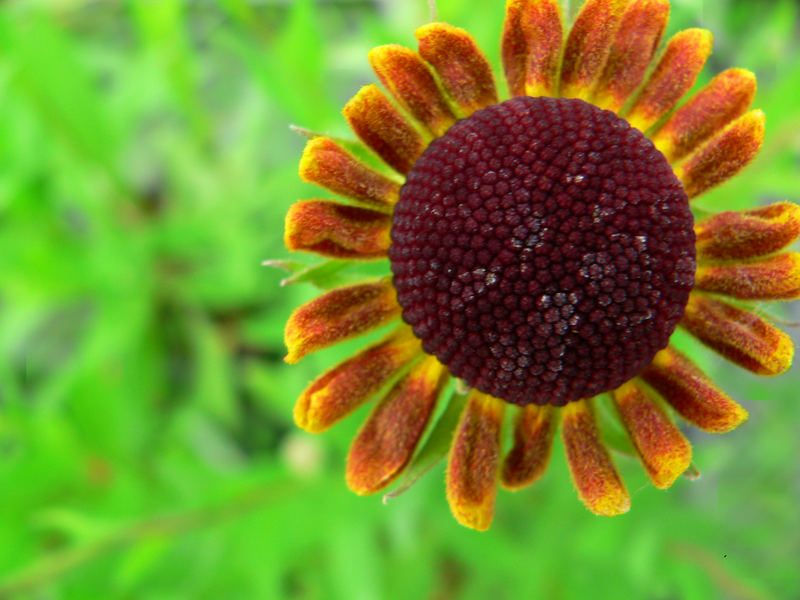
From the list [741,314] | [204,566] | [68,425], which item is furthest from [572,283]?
[68,425]

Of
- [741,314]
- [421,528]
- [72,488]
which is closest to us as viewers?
[741,314]

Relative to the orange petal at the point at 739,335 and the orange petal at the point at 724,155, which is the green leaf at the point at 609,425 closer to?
the orange petal at the point at 739,335

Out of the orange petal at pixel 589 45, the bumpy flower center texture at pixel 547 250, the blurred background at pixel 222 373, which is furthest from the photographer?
the blurred background at pixel 222 373

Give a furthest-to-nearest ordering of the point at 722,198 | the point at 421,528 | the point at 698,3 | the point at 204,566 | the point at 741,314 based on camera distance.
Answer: the point at 421,528
the point at 204,566
the point at 698,3
the point at 722,198
the point at 741,314

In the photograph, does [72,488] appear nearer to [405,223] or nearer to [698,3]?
[405,223]

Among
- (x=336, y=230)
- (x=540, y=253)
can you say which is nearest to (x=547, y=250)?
(x=540, y=253)

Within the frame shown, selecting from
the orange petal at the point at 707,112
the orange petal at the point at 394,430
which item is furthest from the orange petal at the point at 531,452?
the orange petal at the point at 707,112
